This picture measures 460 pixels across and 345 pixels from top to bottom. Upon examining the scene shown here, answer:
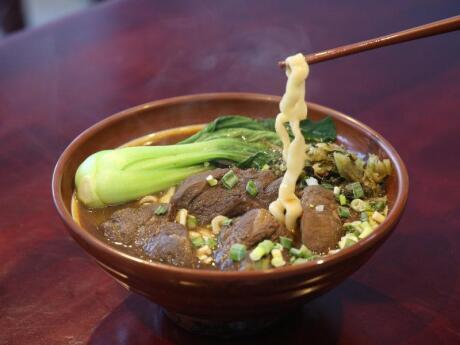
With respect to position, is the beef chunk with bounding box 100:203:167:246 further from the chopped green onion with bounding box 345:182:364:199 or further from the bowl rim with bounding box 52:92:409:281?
the chopped green onion with bounding box 345:182:364:199

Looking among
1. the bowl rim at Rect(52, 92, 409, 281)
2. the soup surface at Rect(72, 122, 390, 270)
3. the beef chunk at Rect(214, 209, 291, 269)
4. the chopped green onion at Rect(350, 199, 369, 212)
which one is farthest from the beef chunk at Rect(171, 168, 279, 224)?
the bowl rim at Rect(52, 92, 409, 281)

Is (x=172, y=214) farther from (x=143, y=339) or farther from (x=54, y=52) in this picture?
(x=54, y=52)

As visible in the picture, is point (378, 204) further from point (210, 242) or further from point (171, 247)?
point (171, 247)

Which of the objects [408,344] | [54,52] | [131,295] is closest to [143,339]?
[131,295]

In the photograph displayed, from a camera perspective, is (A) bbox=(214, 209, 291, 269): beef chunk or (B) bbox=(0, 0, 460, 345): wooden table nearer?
(A) bbox=(214, 209, 291, 269): beef chunk

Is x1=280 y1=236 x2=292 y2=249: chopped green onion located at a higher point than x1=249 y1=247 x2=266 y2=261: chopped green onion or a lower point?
lower

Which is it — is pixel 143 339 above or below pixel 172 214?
below
